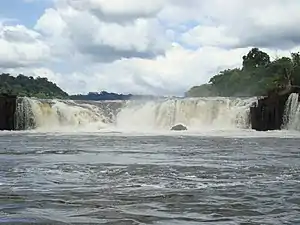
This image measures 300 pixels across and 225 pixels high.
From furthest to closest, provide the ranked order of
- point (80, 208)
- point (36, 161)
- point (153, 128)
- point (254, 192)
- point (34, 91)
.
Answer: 1. point (34, 91)
2. point (153, 128)
3. point (36, 161)
4. point (254, 192)
5. point (80, 208)

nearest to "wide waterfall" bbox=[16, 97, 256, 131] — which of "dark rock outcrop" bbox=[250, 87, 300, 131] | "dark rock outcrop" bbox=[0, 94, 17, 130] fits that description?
"dark rock outcrop" bbox=[0, 94, 17, 130]

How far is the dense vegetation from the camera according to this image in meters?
83.9

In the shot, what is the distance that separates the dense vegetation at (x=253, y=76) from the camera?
83.9m

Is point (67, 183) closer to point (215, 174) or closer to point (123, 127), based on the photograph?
point (215, 174)

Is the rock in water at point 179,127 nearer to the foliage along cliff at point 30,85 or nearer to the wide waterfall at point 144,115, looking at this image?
the wide waterfall at point 144,115

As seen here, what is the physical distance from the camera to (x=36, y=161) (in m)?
18.4

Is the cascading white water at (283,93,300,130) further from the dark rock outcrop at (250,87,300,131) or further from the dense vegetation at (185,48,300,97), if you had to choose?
the dense vegetation at (185,48,300,97)

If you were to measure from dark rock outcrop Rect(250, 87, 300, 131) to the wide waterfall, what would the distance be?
0.72 m

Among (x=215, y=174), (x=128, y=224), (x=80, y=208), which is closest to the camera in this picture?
(x=128, y=224)

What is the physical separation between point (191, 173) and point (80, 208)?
18.6 ft

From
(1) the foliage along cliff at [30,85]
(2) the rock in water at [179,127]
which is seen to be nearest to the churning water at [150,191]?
(2) the rock in water at [179,127]

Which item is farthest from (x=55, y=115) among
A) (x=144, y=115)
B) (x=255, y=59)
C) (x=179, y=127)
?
(x=255, y=59)

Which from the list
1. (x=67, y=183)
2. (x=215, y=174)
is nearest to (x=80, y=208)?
(x=67, y=183)

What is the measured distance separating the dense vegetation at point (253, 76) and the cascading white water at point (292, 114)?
1026 inches
